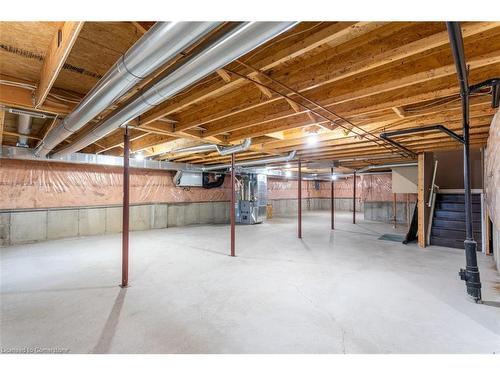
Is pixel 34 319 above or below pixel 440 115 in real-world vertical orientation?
below

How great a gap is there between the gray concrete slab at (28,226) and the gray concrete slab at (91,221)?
0.69m

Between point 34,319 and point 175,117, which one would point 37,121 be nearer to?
point 175,117

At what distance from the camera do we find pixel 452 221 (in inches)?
199

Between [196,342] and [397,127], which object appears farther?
[397,127]

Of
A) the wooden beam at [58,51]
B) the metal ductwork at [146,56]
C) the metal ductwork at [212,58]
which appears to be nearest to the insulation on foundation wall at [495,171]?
the metal ductwork at [212,58]

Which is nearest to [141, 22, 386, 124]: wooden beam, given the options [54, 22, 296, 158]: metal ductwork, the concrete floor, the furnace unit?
[54, 22, 296, 158]: metal ductwork

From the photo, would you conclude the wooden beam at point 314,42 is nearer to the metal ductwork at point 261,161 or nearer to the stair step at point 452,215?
the metal ductwork at point 261,161

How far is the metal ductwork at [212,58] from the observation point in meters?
1.07

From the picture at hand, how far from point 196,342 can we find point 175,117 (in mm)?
2643

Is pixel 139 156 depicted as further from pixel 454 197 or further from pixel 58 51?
pixel 454 197

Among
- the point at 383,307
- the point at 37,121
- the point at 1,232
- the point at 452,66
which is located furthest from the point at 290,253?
the point at 1,232

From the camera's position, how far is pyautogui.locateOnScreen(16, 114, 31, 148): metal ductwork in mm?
3086

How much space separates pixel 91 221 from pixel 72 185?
0.96m
